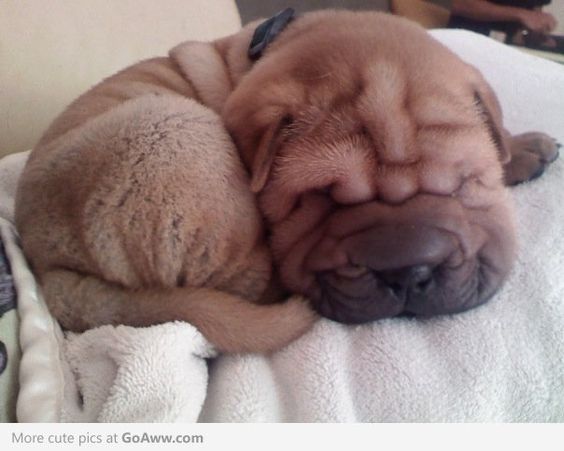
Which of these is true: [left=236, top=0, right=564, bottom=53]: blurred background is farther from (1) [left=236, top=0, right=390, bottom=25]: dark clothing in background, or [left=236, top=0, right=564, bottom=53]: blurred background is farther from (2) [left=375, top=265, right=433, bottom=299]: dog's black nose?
(2) [left=375, top=265, right=433, bottom=299]: dog's black nose

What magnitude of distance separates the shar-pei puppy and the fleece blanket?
0.12ft

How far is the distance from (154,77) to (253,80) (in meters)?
0.43

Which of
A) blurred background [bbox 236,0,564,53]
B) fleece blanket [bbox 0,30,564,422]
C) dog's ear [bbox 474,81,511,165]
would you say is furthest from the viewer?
blurred background [bbox 236,0,564,53]

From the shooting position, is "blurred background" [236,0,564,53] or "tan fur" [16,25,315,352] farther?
"blurred background" [236,0,564,53]

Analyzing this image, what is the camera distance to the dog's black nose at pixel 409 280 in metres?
0.86

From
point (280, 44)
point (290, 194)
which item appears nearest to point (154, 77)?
point (280, 44)

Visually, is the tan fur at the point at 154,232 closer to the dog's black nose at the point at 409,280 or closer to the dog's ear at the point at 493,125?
the dog's black nose at the point at 409,280

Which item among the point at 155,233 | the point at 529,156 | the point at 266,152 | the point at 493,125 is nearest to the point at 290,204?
the point at 266,152

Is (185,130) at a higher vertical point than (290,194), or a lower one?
higher

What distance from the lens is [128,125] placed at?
3.27 feet

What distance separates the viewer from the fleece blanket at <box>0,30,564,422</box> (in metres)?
0.80

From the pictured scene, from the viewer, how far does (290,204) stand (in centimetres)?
101

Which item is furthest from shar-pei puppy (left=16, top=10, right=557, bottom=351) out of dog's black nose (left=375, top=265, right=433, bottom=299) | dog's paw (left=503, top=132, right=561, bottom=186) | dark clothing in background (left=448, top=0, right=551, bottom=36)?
dark clothing in background (left=448, top=0, right=551, bottom=36)
